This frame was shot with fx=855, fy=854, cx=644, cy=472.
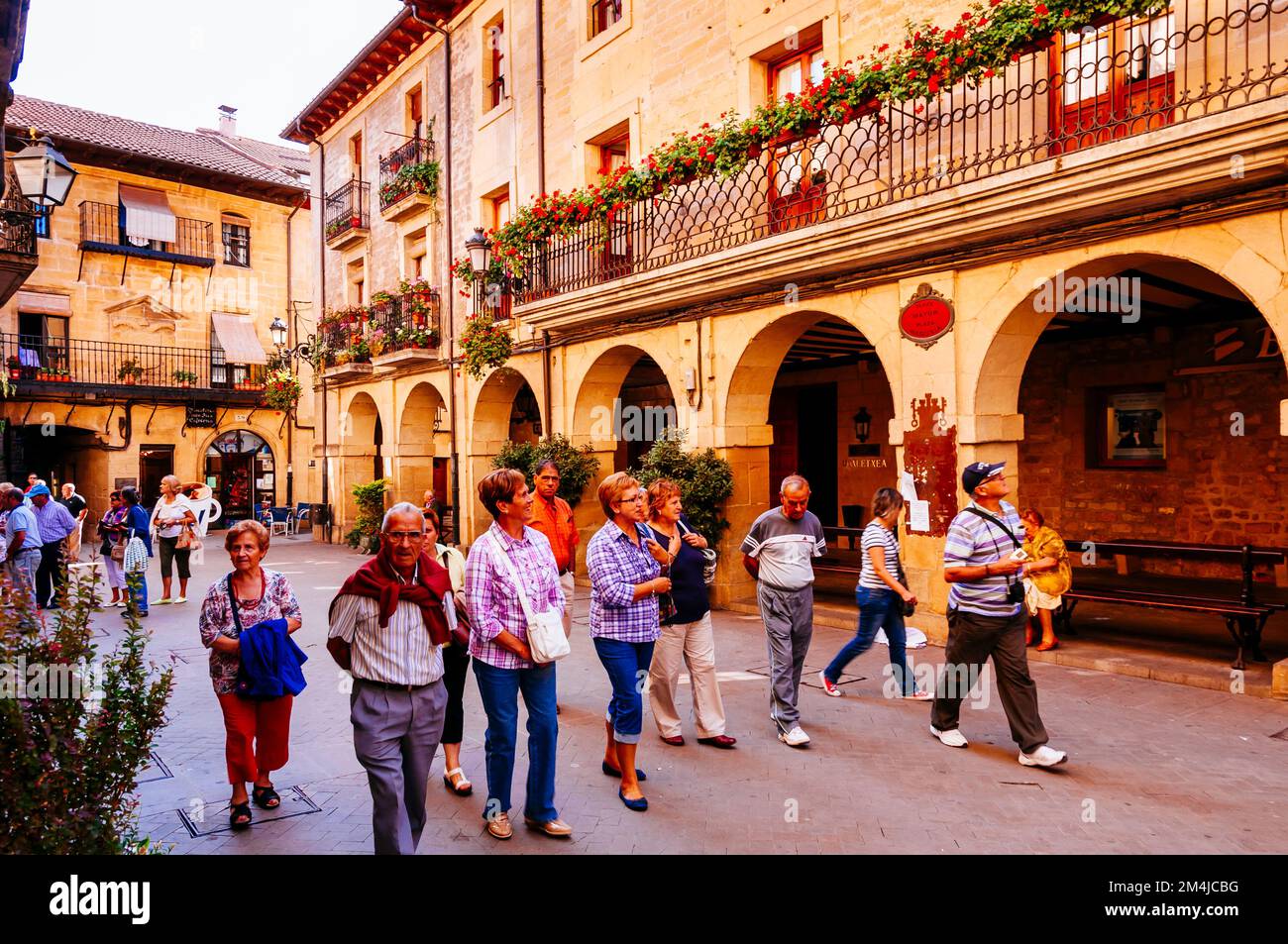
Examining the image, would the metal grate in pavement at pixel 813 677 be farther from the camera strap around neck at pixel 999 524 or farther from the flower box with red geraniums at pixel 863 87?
the flower box with red geraniums at pixel 863 87

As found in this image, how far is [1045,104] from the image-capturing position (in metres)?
8.13

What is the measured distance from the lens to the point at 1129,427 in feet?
42.5

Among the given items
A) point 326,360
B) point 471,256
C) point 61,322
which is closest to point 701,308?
point 471,256

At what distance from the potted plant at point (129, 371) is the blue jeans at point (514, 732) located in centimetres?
2511

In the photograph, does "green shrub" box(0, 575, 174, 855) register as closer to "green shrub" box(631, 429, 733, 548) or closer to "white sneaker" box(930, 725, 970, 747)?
"white sneaker" box(930, 725, 970, 747)

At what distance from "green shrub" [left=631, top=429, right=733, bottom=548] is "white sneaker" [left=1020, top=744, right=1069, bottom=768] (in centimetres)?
585

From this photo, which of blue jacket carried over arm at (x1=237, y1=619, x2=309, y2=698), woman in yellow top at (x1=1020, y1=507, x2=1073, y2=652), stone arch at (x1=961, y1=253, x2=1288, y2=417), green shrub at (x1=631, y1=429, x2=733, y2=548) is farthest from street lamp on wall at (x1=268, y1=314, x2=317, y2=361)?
blue jacket carried over arm at (x1=237, y1=619, x2=309, y2=698)

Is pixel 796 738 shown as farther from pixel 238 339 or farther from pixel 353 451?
pixel 238 339

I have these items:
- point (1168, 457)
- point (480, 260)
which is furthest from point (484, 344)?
point (1168, 457)

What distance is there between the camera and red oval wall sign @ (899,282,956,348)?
28.5ft

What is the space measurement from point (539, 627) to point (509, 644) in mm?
159

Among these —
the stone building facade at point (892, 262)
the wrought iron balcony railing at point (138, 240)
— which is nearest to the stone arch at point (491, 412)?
the stone building facade at point (892, 262)

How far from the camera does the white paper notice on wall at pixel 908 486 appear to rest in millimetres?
9055
